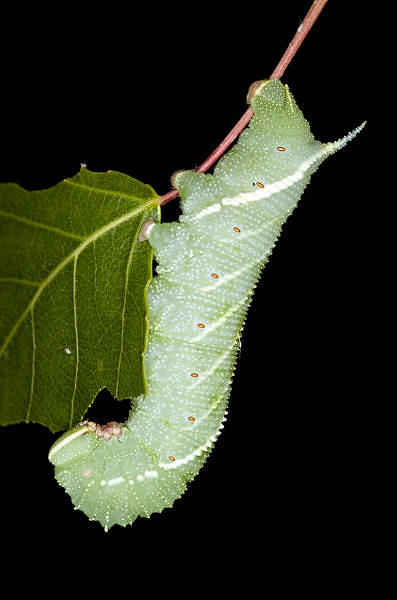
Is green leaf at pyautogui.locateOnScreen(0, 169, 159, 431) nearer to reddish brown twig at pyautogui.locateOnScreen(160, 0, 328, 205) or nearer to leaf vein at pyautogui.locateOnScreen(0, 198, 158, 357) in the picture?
leaf vein at pyautogui.locateOnScreen(0, 198, 158, 357)

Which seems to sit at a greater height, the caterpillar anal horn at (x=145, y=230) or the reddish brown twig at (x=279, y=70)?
the reddish brown twig at (x=279, y=70)

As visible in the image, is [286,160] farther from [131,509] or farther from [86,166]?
[131,509]

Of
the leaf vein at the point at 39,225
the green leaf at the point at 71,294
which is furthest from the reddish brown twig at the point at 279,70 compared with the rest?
the leaf vein at the point at 39,225

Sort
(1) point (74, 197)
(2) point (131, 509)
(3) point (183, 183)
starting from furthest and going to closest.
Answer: (2) point (131, 509) < (3) point (183, 183) < (1) point (74, 197)

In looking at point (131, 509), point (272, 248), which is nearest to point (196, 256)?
point (272, 248)

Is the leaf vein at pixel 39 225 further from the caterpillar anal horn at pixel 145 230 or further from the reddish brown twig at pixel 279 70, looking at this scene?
the reddish brown twig at pixel 279 70

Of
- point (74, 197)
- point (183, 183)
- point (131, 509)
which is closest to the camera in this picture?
point (74, 197)

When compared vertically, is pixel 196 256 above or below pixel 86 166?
below

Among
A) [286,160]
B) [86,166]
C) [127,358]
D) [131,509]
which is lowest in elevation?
[131,509]
